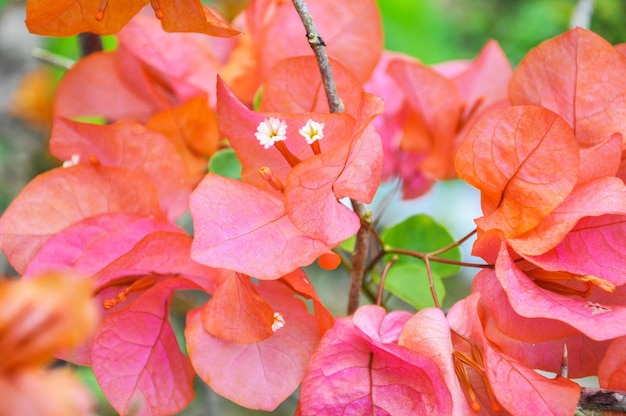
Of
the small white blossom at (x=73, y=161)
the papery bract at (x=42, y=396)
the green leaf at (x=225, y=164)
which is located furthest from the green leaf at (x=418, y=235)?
the papery bract at (x=42, y=396)

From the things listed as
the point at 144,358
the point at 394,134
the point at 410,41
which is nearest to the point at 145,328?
the point at 144,358

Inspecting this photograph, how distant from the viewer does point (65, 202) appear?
49 cm

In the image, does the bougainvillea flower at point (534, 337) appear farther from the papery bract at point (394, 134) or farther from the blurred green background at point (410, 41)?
the blurred green background at point (410, 41)

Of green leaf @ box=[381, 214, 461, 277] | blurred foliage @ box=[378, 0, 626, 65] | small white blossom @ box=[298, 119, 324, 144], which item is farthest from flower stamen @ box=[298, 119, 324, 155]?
blurred foliage @ box=[378, 0, 626, 65]

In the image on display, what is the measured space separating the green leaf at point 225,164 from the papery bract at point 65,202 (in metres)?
0.10

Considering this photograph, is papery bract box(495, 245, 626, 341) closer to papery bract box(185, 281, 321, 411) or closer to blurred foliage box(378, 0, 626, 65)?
papery bract box(185, 281, 321, 411)

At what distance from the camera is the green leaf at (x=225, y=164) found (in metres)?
0.58

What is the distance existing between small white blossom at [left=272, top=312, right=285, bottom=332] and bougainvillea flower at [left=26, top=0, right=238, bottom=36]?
175 millimetres

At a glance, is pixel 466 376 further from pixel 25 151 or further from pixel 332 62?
pixel 25 151

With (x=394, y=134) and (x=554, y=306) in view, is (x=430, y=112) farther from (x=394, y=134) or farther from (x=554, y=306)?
(x=554, y=306)

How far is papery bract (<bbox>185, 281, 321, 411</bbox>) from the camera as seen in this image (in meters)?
0.44

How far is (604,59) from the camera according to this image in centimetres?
48

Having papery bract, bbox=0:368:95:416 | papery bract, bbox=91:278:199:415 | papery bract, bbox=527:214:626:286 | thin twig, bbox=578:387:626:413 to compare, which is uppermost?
papery bract, bbox=0:368:95:416

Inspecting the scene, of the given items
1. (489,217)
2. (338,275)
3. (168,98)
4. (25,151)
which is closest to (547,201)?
(489,217)
